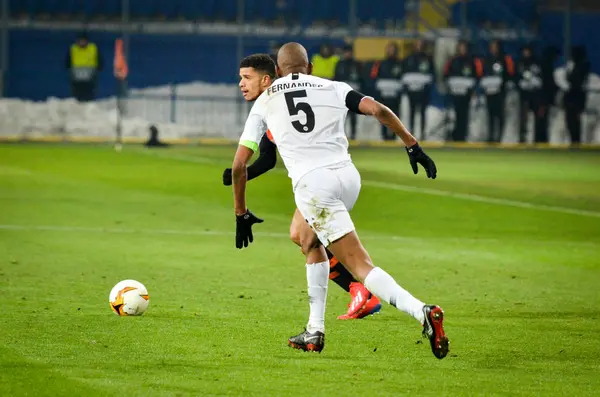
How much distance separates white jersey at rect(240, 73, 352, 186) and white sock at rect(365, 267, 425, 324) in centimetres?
75

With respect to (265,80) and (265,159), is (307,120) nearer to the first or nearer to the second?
(265,80)

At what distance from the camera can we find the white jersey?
7617 mm

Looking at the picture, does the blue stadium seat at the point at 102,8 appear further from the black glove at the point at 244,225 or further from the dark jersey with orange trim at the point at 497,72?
the black glove at the point at 244,225

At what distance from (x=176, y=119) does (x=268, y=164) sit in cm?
2829

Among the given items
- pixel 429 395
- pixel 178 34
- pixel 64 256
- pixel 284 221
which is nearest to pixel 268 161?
pixel 429 395

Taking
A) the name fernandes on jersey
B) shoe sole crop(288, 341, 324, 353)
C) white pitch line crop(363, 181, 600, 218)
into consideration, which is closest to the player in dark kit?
the name fernandes on jersey

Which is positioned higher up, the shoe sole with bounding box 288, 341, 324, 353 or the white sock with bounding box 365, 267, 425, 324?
the white sock with bounding box 365, 267, 425, 324

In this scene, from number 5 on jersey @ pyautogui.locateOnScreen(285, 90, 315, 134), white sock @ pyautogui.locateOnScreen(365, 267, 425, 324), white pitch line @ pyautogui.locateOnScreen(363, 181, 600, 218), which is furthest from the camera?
white pitch line @ pyautogui.locateOnScreen(363, 181, 600, 218)

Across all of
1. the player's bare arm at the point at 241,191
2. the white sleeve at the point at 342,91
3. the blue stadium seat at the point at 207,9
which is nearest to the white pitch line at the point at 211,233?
the player's bare arm at the point at 241,191

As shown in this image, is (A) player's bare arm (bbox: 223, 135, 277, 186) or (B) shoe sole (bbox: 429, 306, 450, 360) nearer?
(B) shoe sole (bbox: 429, 306, 450, 360)

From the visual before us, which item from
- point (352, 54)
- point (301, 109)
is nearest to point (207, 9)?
point (352, 54)

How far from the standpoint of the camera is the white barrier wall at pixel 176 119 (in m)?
35.2

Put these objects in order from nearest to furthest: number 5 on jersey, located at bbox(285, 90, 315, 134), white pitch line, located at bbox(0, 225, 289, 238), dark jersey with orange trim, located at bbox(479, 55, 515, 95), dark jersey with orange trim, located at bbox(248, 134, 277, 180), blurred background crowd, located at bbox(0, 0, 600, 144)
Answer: number 5 on jersey, located at bbox(285, 90, 315, 134)
dark jersey with orange trim, located at bbox(248, 134, 277, 180)
white pitch line, located at bbox(0, 225, 289, 238)
dark jersey with orange trim, located at bbox(479, 55, 515, 95)
blurred background crowd, located at bbox(0, 0, 600, 144)

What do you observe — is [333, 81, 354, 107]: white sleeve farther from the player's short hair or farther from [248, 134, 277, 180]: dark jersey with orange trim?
[248, 134, 277, 180]: dark jersey with orange trim
